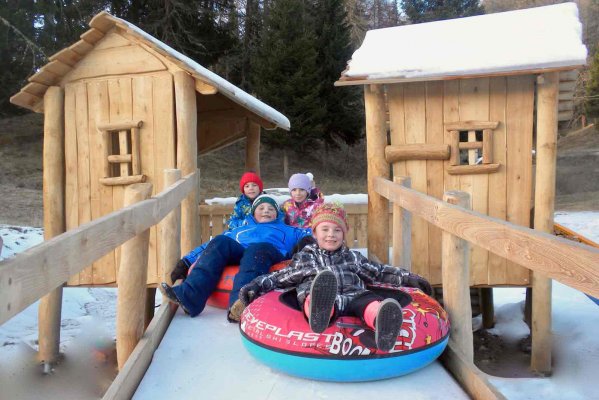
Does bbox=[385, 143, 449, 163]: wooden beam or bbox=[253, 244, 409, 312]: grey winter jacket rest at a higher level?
bbox=[385, 143, 449, 163]: wooden beam

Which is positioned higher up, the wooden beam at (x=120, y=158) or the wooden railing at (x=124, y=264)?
the wooden beam at (x=120, y=158)

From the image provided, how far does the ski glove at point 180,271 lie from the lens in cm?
460

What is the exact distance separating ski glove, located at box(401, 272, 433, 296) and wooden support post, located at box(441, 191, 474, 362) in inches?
13.9

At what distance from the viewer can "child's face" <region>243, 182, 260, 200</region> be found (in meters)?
6.48

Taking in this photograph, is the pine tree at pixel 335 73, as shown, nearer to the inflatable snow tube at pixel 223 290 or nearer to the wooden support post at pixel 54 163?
the wooden support post at pixel 54 163

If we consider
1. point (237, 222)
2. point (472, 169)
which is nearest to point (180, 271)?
point (237, 222)

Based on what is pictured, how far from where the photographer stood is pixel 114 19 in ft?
20.4

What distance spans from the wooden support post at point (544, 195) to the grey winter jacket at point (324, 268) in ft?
9.34

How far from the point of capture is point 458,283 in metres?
3.47

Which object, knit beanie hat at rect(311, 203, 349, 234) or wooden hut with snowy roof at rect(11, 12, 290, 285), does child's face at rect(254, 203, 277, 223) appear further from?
wooden hut with snowy roof at rect(11, 12, 290, 285)

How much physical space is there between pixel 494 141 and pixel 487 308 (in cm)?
325

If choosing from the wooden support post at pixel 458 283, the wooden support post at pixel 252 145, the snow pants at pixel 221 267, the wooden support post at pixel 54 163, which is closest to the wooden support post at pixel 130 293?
the snow pants at pixel 221 267

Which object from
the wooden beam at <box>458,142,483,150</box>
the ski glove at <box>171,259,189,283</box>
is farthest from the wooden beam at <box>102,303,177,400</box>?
the wooden beam at <box>458,142,483,150</box>

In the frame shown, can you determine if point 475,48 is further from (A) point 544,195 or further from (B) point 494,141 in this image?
(A) point 544,195
